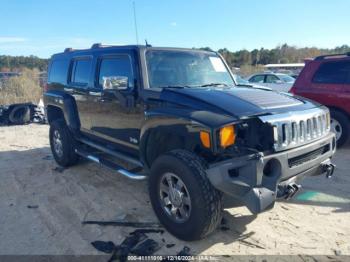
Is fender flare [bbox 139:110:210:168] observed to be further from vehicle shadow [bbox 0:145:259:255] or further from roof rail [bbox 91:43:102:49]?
roof rail [bbox 91:43:102:49]

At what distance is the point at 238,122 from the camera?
3.14 m

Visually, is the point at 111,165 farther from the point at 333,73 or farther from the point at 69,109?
the point at 333,73

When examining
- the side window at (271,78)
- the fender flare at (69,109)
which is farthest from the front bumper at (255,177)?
the side window at (271,78)

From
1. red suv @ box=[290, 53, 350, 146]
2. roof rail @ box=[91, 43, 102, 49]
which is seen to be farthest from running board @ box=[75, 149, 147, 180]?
red suv @ box=[290, 53, 350, 146]

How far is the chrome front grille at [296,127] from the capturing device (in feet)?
10.5

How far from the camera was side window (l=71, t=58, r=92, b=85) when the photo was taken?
5297mm

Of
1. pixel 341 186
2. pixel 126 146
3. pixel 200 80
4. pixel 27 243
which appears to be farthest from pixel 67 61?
pixel 341 186

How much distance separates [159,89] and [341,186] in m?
3.12

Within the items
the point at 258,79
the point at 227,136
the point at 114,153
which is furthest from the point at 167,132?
the point at 258,79

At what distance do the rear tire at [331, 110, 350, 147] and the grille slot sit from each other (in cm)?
346

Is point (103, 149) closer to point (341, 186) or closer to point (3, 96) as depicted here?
point (341, 186)

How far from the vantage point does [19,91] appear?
1573cm

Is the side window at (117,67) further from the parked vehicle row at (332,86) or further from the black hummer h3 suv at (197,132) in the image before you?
the parked vehicle row at (332,86)

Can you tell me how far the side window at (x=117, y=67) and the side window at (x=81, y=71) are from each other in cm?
42
